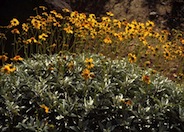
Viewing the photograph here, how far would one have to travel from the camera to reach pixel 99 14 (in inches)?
331

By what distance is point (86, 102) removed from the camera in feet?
11.7

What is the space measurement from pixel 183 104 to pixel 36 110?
1.52m

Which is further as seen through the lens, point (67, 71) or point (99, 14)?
point (99, 14)

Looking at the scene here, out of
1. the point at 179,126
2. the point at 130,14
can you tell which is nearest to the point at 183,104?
the point at 179,126

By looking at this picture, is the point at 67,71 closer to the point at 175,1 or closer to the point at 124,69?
the point at 124,69

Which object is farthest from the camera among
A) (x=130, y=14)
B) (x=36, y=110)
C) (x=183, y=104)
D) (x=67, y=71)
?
(x=130, y=14)

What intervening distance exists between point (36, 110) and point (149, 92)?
1186 mm

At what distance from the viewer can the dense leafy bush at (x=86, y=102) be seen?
351cm

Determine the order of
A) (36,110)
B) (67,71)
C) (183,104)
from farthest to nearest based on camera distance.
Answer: (67,71) → (183,104) → (36,110)

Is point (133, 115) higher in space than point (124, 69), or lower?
lower

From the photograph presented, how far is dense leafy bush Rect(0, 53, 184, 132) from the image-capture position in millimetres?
3514

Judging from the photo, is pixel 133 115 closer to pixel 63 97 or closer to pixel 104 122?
pixel 104 122

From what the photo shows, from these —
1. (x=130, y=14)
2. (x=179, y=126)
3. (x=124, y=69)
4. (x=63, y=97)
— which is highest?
(x=130, y=14)

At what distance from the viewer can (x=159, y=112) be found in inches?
144
